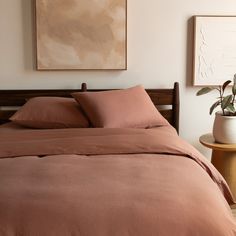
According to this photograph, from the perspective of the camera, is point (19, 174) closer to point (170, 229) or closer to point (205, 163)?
point (170, 229)

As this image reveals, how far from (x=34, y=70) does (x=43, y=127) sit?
63 cm

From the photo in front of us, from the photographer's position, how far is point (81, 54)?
324 centimetres

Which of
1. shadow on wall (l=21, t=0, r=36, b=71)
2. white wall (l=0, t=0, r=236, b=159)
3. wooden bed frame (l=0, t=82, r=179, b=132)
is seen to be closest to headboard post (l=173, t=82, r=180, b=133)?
wooden bed frame (l=0, t=82, r=179, b=132)

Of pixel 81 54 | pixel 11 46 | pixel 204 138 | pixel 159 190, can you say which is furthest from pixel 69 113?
pixel 159 190

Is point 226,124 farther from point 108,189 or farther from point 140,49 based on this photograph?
point 108,189

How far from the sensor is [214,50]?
328 cm

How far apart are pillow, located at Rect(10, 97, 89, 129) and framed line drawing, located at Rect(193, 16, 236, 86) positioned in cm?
107

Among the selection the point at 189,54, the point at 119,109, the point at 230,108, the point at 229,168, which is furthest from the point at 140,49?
the point at 229,168

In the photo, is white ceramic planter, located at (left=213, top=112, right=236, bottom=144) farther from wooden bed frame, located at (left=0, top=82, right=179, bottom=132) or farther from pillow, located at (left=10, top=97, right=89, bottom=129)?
A: pillow, located at (left=10, top=97, right=89, bottom=129)

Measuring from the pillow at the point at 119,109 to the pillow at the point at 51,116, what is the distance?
7cm

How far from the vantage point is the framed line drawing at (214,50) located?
3.24 m

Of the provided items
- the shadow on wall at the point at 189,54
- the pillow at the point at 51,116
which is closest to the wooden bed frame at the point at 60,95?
the shadow on wall at the point at 189,54

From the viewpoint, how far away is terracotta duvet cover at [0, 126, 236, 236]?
1482mm

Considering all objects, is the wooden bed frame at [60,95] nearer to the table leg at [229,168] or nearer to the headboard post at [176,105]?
the headboard post at [176,105]
